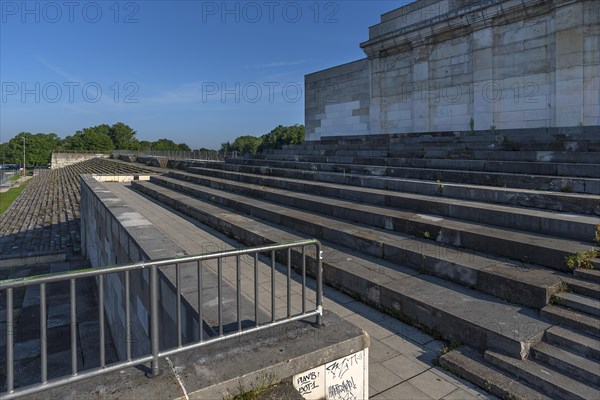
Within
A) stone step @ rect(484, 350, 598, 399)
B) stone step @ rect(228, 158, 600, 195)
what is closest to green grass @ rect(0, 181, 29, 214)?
stone step @ rect(228, 158, 600, 195)

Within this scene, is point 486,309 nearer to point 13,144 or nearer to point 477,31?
point 477,31

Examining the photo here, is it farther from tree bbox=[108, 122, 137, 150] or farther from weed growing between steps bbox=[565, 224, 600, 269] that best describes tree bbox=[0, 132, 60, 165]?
weed growing between steps bbox=[565, 224, 600, 269]

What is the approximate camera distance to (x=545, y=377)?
9.71 feet

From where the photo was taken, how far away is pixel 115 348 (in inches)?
340

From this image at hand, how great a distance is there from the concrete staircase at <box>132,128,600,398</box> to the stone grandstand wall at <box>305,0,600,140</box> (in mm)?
2015

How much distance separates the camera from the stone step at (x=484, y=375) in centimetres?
292

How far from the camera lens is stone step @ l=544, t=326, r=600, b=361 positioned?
3.07 m

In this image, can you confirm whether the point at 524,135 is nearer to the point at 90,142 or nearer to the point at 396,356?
the point at 396,356

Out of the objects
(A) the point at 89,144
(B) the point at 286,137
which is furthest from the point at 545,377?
(A) the point at 89,144

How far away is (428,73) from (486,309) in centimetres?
1191

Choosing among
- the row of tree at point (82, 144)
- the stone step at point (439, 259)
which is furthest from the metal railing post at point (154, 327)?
the row of tree at point (82, 144)

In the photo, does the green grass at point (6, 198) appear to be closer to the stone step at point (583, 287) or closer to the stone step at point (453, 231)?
the stone step at point (453, 231)

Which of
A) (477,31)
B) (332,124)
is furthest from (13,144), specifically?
(477,31)

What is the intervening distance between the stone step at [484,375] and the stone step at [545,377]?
0.17 feet
